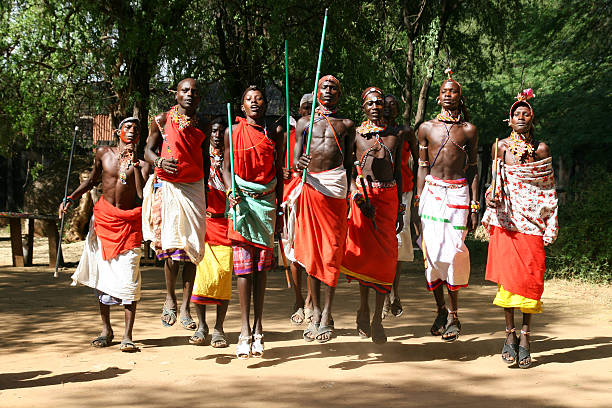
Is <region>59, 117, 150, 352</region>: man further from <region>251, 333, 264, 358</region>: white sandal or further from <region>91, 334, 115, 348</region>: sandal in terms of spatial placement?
<region>251, 333, 264, 358</region>: white sandal

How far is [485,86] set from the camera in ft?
72.9

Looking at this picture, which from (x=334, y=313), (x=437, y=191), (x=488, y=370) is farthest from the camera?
(x=334, y=313)

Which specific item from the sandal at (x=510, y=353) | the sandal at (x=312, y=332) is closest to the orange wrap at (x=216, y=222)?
the sandal at (x=312, y=332)

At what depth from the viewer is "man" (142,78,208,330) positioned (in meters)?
6.70

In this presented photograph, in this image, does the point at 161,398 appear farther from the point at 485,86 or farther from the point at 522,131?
the point at 485,86

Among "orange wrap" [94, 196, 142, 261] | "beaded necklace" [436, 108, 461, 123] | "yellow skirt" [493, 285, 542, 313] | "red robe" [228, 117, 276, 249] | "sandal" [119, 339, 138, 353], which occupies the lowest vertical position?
"sandal" [119, 339, 138, 353]

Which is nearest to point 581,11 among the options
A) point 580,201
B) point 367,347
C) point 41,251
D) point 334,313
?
point 580,201

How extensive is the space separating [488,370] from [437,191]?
1826 millimetres

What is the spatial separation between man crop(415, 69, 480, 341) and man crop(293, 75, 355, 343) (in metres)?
0.94

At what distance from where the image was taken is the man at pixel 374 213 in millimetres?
6543

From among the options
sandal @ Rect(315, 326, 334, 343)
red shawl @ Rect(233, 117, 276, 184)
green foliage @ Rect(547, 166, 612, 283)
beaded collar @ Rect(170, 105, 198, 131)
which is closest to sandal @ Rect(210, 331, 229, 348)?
sandal @ Rect(315, 326, 334, 343)

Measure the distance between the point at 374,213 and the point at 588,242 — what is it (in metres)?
6.19

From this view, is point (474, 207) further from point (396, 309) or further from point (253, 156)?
point (253, 156)

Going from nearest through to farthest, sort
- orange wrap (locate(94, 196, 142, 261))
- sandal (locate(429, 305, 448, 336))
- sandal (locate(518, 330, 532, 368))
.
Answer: sandal (locate(518, 330, 532, 368)), orange wrap (locate(94, 196, 142, 261)), sandal (locate(429, 305, 448, 336))
